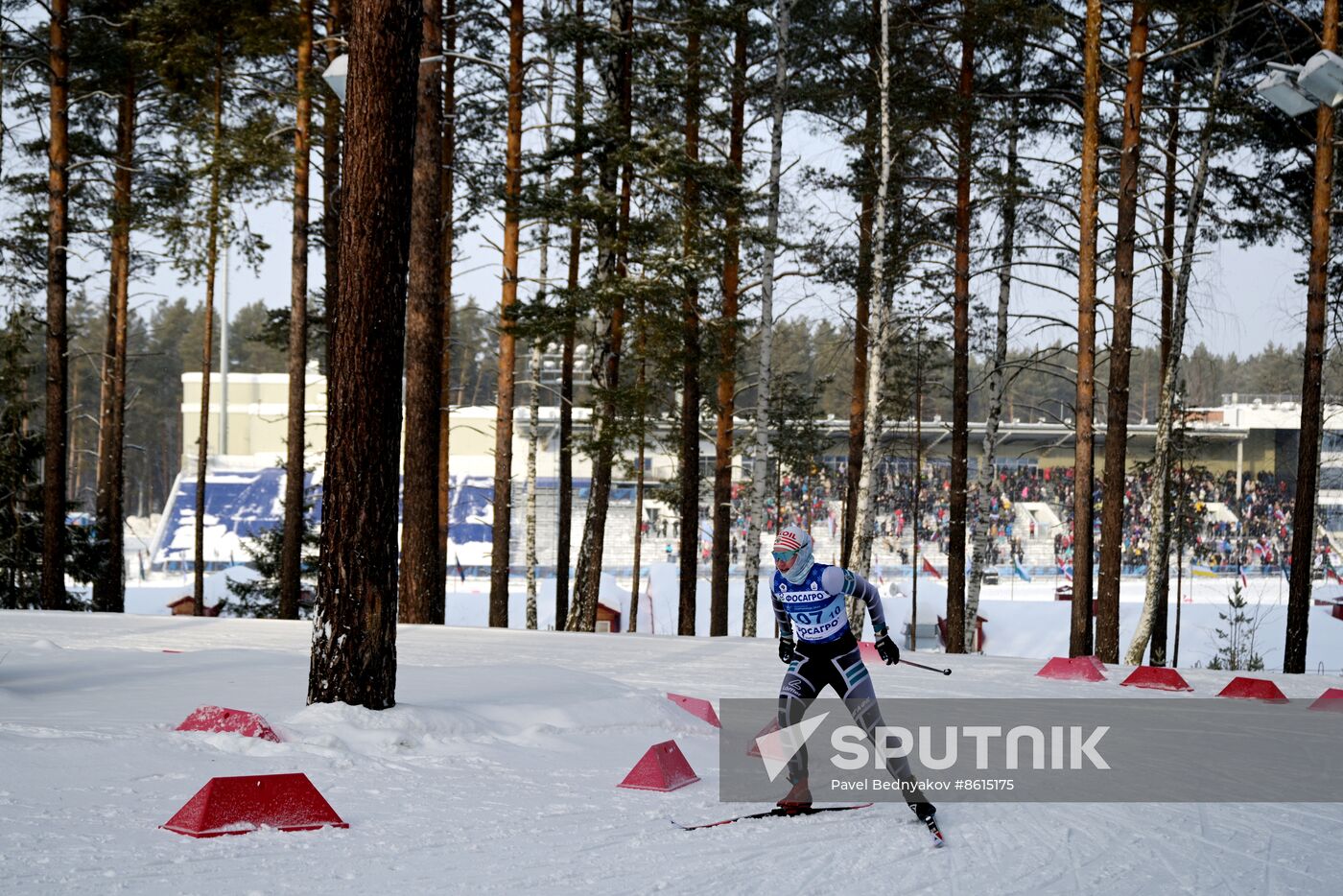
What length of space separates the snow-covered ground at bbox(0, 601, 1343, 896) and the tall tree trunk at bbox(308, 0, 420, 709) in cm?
38

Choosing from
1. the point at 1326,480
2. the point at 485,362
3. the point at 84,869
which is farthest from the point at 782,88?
the point at 485,362

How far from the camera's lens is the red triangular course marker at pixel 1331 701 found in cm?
1177

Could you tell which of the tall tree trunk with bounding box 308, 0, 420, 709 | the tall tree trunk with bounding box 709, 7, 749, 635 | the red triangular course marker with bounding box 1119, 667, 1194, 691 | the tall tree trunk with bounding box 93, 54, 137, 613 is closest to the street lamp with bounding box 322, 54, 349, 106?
the tall tree trunk with bounding box 308, 0, 420, 709

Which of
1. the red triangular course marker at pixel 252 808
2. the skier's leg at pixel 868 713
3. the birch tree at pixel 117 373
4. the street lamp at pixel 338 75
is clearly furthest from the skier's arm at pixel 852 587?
the birch tree at pixel 117 373

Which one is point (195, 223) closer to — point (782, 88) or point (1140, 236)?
point (782, 88)

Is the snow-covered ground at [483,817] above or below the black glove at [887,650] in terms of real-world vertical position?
below

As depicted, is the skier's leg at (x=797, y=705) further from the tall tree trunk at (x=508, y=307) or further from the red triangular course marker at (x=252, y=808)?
the tall tree trunk at (x=508, y=307)

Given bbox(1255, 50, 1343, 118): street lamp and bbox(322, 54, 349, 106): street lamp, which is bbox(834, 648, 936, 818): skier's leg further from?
bbox(1255, 50, 1343, 118): street lamp

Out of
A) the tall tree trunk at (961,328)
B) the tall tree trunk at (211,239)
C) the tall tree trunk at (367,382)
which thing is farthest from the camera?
the tall tree trunk at (961,328)

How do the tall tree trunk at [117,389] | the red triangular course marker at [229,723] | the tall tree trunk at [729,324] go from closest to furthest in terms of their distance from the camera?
the red triangular course marker at [229,723], the tall tree trunk at [729,324], the tall tree trunk at [117,389]

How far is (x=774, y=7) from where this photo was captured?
20.8m

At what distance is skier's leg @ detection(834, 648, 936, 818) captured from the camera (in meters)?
6.17

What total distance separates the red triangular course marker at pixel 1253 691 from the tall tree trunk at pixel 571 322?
1020 cm

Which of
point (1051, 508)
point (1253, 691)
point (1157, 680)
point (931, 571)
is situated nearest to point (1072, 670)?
point (1157, 680)
